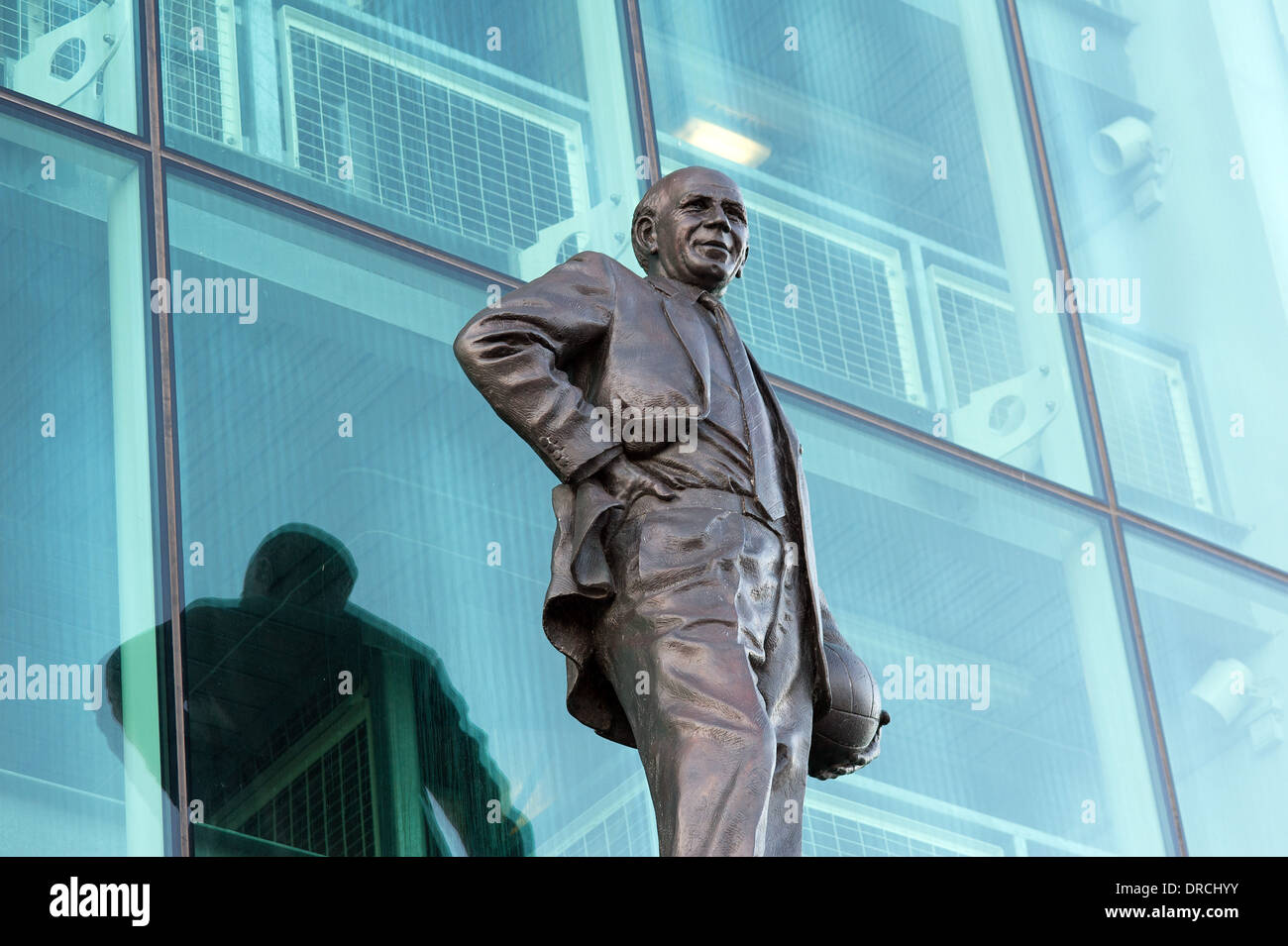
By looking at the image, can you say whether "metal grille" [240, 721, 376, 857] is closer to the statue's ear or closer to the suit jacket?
the suit jacket

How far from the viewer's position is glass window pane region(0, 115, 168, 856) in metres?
9.68

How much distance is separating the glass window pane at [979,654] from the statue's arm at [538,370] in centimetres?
463

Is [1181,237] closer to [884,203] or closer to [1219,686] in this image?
[884,203]

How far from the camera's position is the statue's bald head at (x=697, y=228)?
820 cm

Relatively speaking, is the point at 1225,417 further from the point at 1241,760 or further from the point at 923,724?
the point at 923,724

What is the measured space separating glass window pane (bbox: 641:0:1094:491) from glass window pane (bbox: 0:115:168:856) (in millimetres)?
3263

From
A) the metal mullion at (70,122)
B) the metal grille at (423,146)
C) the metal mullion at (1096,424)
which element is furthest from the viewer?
the metal mullion at (1096,424)

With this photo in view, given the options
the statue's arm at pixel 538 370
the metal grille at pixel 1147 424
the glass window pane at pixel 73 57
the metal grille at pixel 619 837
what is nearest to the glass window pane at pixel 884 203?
the metal grille at pixel 1147 424

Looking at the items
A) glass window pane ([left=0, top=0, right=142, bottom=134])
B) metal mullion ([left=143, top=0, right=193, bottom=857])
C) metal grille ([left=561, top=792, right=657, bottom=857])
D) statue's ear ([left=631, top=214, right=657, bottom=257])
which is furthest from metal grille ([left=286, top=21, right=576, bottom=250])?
statue's ear ([left=631, top=214, right=657, bottom=257])

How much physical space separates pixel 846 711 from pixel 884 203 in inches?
261

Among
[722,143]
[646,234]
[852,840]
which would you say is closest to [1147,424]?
[722,143]

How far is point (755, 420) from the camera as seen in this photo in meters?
7.90

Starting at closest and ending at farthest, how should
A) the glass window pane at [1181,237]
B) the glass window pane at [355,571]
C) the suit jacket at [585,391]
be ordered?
1. the suit jacket at [585,391]
2. the glass window pane at [355,571]
3. the glass window pane at [1181,237]

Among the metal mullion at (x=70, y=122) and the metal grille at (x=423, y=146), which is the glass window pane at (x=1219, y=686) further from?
the metal mullion at (x=70, y=122)
